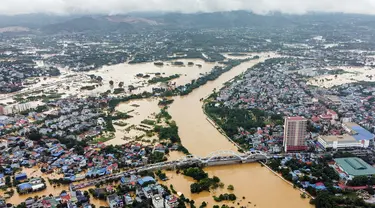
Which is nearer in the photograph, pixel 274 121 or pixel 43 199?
pixel 43 199

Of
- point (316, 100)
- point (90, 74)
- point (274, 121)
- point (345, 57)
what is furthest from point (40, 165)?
point (345, 57)

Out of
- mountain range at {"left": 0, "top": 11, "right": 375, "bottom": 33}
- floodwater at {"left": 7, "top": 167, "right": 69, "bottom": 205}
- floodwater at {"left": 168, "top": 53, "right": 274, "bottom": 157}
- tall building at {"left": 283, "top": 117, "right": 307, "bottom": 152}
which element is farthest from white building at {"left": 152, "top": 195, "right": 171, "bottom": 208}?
mountain range at {"left": 0, "top": 11, "right": 375, "bottom": 33}

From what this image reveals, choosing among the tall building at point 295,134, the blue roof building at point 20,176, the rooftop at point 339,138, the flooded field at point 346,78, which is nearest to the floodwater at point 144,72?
the flooded field at point 346,78

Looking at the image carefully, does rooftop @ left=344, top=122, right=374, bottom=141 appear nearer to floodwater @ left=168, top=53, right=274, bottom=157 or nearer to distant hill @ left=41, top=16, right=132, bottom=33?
floodwater @ left=168, top=53, right=274, bottom=157

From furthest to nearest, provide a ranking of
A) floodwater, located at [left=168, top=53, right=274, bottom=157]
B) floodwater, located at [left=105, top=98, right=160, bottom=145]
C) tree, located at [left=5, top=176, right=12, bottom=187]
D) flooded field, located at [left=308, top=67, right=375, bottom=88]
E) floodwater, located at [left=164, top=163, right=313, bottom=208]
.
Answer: flooded field, located at [left=308, top=67, right=375, bottom=88] → floodwater, located at [left=105, top=98, right=160, bottom=145] → floodwater, located at [left=168, top=53, right=274, bottom=157] → tree, located at [left=5, top=176, right=12, bottom=187] → floodwater, located at [left=164, top=163, right=313, bottom=208]

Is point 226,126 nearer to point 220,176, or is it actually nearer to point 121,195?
point 220,176

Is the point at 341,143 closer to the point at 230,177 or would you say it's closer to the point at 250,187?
the point at 250,187
